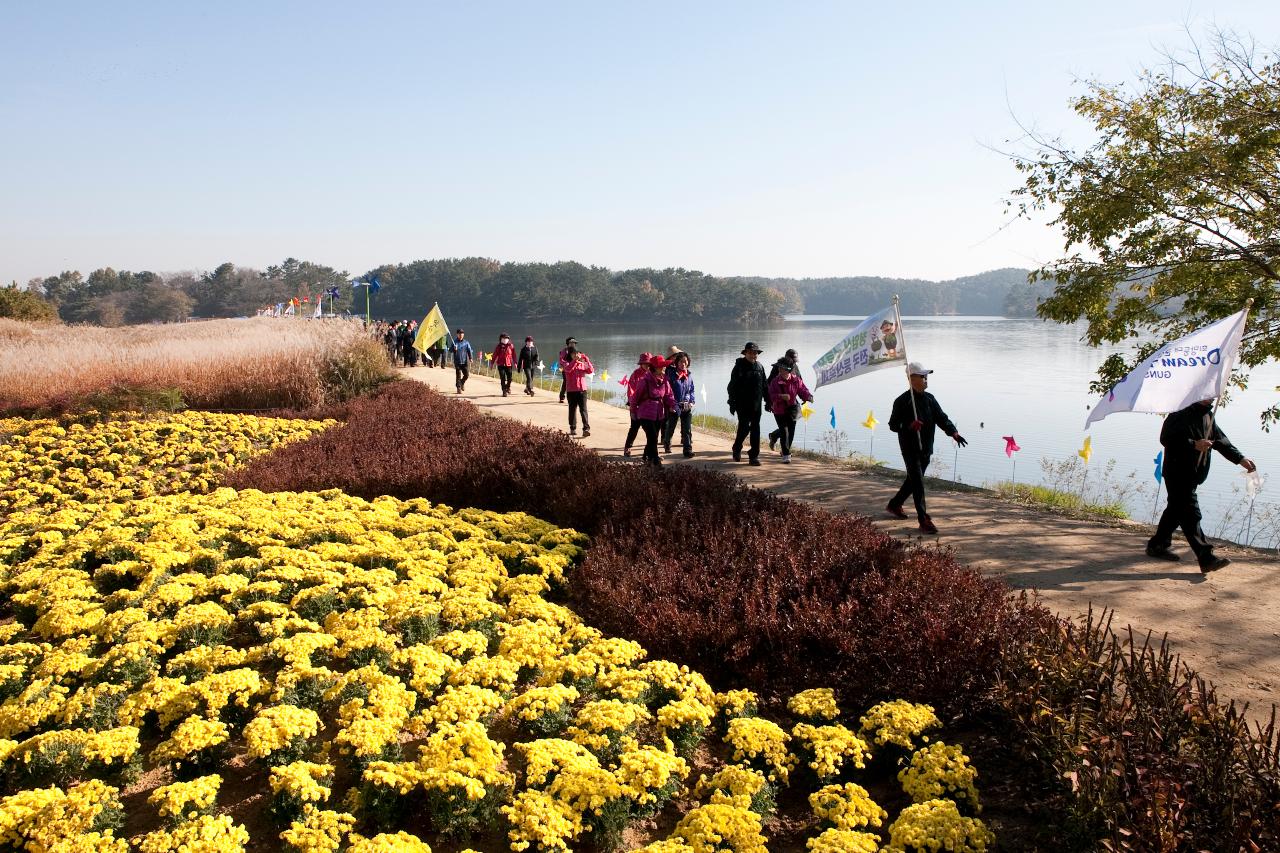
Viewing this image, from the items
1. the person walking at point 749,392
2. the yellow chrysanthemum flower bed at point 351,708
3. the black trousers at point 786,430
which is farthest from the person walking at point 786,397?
the yellow chrysanthemum flower bed at point 351,708

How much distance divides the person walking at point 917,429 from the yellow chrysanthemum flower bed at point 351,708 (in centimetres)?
398

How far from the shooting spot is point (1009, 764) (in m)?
3.93

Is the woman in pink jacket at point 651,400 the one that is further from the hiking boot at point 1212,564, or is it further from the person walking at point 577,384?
the hiking boot at point 1212,564

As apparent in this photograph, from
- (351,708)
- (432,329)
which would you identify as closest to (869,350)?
(351,708)

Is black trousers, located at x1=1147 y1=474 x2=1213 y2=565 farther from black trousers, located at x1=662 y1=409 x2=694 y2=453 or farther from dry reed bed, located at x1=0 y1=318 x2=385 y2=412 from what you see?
dry reed bed, located at x1=0 y1=318 x2=385 y2=412

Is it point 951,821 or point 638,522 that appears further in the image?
point 638,522

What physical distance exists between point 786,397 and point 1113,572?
6081 millimetres

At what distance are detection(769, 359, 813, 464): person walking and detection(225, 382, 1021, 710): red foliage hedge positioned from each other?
14.3 ft

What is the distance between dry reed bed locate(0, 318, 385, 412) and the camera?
14.9 meters

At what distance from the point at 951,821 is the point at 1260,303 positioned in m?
9.79

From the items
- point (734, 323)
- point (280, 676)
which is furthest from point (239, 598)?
point (734, 323)

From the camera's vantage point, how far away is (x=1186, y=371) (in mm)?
6984

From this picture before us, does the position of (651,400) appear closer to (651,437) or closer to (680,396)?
(651,437)

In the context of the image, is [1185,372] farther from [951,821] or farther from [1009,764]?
[951,821]
